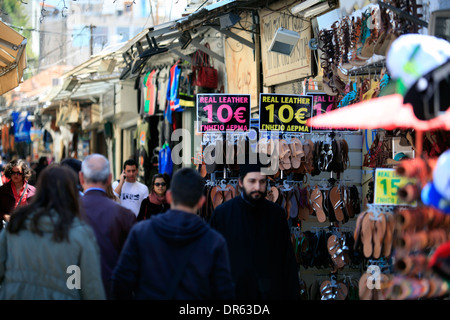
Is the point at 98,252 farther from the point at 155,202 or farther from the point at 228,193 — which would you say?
the point at 155,202

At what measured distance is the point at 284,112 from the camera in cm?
788

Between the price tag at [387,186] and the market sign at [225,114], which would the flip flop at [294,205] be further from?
the price tag at [387,186]

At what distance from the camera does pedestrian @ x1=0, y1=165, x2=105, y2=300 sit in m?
4.41

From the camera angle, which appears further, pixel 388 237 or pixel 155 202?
pixel 155 202

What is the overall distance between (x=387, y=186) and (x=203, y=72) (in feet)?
25.2

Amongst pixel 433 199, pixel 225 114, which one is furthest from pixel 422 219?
pixel 225 114

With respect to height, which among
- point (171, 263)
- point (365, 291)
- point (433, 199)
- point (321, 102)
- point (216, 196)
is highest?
point (321, 102)

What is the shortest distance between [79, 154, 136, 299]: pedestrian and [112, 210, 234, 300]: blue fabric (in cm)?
73

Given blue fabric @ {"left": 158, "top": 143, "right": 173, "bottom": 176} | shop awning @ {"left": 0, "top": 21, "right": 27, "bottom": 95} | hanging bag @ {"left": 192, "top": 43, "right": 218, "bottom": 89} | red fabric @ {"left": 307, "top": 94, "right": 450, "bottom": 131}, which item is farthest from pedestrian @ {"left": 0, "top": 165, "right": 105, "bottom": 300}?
blue fabric @ {"left": 158, "top": 143, "right": 173, "bottom": 176}

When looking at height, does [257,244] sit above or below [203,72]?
below

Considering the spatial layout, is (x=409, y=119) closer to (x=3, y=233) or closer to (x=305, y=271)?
(x=3, y=233)

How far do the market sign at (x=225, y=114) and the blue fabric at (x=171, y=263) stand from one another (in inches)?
144

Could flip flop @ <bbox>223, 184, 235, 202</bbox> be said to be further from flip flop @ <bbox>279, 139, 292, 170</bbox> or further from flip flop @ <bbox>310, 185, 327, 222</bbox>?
flip flop @ <bbox>310, 185, 327, 222</bbox>

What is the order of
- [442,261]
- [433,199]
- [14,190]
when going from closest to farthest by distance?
[442,261]
[433,199]
[14,190]
